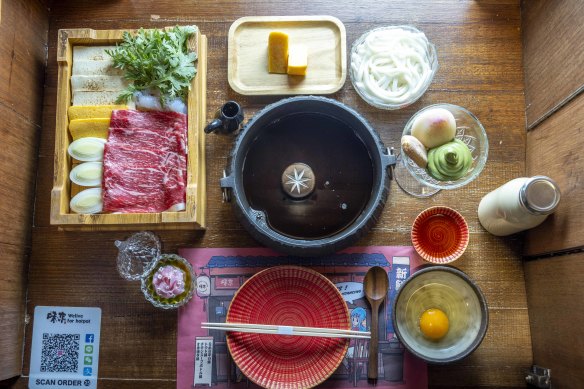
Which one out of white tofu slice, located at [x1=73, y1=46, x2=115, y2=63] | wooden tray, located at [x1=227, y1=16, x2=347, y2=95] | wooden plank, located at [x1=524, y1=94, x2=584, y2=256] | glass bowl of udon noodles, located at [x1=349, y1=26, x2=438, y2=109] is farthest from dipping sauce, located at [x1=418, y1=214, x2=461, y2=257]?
white tofu slice, located at [x1=73, y1=46, x2=115, y2=63]

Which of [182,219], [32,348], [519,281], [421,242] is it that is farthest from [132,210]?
[519,281]

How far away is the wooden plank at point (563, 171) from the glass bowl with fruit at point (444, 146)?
0.53 feet

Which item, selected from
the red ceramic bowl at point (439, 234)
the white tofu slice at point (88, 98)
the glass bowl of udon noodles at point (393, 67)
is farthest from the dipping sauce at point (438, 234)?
the white tofu slice at point (88, 98)

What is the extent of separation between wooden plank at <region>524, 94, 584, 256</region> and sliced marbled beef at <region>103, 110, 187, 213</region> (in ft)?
3.13

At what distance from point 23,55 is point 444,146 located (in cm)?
118

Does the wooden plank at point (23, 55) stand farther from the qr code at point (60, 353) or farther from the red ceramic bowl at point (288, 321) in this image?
the red ceramic bowl at point (288, 321)

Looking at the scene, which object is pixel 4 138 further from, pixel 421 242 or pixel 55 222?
pixel 421 242

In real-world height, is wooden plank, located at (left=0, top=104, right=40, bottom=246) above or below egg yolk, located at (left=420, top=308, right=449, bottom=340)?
above

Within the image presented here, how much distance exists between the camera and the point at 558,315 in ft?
4.17

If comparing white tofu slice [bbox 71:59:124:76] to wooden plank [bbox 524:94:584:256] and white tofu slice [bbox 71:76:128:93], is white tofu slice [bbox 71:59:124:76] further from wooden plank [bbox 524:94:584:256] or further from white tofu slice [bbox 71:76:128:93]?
wooden plank [bbox 524:94:584:256]

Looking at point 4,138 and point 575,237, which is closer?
point 575,237

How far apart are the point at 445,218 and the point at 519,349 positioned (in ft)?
1.35

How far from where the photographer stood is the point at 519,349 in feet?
4.58

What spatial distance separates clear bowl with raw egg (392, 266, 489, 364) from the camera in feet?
4.21
